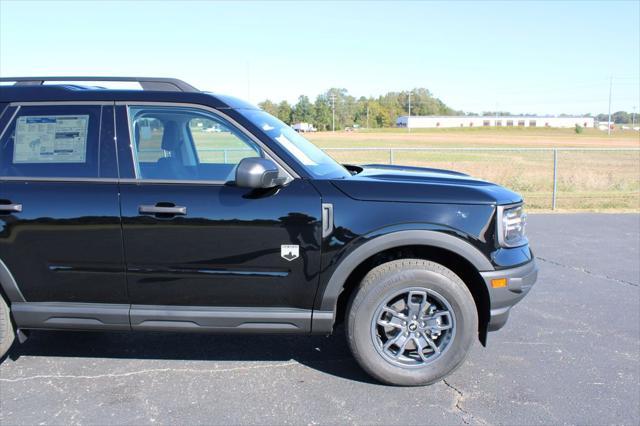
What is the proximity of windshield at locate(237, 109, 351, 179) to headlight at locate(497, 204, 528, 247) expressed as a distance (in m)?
1.12

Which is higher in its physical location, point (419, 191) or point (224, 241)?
point (419, 191)

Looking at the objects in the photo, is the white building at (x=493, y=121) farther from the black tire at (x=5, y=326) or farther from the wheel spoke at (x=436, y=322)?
the black tire at (x=5, y=326)

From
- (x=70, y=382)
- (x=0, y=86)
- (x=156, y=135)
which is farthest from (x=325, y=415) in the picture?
(x=0, y=86)

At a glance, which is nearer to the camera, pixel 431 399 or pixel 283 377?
pixel 431 399

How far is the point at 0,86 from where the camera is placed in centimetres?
366

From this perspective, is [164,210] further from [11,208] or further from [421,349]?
[421,349]

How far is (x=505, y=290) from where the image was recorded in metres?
3.47

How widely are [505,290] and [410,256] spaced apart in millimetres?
660

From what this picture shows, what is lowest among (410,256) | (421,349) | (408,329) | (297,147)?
(421,349)

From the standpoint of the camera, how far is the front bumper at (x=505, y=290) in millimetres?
3439

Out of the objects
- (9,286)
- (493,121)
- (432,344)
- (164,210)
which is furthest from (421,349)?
(493,121)

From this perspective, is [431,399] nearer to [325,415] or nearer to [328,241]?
[325,415]

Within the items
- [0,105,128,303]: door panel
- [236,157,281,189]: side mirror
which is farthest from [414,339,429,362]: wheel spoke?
[0,105,128,303]: door panel

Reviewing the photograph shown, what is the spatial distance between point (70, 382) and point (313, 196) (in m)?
2.14
